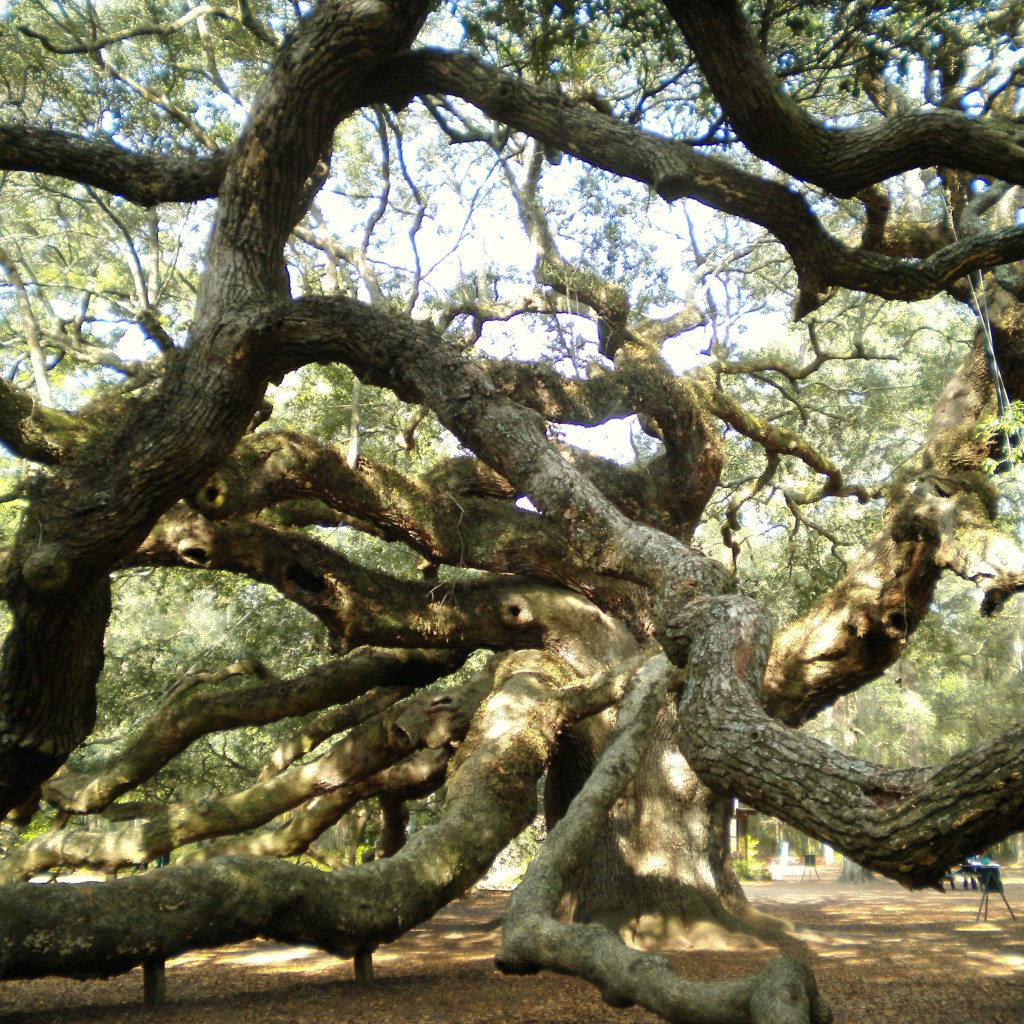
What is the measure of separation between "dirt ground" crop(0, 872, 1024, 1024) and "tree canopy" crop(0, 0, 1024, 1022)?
0.68 metres

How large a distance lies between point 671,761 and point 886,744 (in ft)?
67.9

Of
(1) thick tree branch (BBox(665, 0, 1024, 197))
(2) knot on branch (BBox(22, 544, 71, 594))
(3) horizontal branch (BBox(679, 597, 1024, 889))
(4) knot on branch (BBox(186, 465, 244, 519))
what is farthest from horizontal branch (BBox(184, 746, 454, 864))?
(1) thick tree branch (BBox(665, 0, 1024, 197))

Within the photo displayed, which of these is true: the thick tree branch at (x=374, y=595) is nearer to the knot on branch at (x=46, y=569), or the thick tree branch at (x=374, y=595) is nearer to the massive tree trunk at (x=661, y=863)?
the massive tree trunk at (x=661, y=863)

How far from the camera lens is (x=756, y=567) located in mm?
21844

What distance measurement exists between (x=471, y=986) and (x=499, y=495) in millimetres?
4663

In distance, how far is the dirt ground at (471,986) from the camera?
17.3ft

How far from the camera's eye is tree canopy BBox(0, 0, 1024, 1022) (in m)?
4.37

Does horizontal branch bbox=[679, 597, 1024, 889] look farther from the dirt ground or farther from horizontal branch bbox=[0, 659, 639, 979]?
horizontal branch bbox=[0, 659, 639, 979]

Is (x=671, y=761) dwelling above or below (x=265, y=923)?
above

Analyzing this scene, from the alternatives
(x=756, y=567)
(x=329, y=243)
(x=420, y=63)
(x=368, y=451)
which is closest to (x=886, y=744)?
(x=756, y=567)

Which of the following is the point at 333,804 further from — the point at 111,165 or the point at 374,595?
the point at 111,165

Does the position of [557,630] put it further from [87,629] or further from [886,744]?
[886,744]

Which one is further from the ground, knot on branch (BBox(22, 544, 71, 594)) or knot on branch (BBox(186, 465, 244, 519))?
knot on branch (BBox(186, 465, 244, 519))

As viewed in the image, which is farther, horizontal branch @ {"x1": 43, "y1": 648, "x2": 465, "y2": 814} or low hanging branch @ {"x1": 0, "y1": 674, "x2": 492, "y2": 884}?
horizontal branch @ {"x1": 43, "y1": 648, "x2": 465, "y2": 814}
